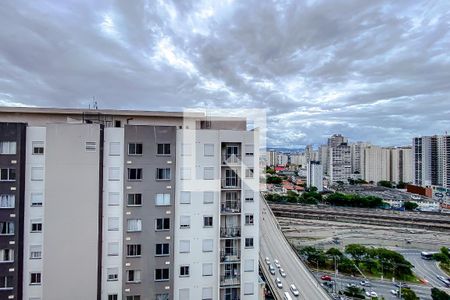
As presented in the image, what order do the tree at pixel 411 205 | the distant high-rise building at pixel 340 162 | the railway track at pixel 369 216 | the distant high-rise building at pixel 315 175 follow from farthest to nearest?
the distant high-rise building at pixel 340 162 → the distant high-rise building at pixel 315 175 → the tree at pixel 411 205 → the railway track at pixel 369 216

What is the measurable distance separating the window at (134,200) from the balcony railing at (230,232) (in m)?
1.79

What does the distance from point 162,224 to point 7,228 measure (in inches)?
111

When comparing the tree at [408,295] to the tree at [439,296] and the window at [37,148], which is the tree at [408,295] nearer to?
the tree at [439,296]

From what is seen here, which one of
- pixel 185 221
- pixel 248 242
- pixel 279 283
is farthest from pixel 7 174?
pixel 279 283

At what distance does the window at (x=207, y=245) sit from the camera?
20.0 feet

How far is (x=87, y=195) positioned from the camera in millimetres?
5617

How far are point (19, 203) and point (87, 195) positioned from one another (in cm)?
122

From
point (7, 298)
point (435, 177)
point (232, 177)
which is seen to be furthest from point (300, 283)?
point (435, 177)

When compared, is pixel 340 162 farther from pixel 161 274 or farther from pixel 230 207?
pixel 161 274

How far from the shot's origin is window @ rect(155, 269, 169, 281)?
588 cm

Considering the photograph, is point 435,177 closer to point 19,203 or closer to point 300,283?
point 300,283

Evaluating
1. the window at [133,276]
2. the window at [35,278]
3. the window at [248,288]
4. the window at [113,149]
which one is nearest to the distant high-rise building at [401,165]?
the window at [248,288]

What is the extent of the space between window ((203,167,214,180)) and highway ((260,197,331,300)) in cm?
815

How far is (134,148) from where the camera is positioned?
19.3ft
